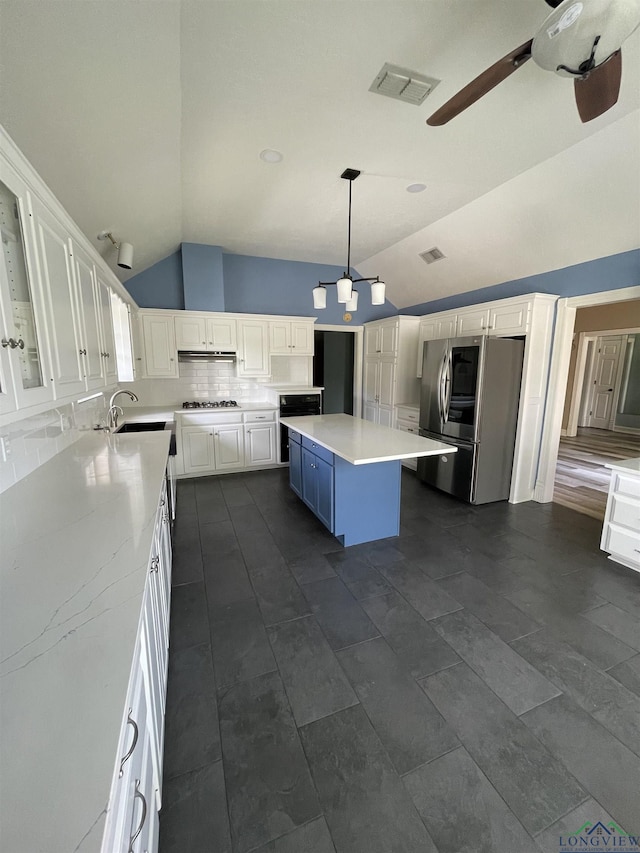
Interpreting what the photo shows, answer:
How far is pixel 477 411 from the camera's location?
138 inches

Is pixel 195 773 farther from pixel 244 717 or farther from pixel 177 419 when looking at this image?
pixel 177 419

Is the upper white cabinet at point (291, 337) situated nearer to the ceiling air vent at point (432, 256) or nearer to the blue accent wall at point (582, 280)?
the ceiling air vent at point (432, 256)

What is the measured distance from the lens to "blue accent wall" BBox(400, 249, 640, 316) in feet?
9.78

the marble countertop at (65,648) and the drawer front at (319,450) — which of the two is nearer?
the marble countertop at (65,648)

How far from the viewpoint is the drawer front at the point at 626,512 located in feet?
8.14

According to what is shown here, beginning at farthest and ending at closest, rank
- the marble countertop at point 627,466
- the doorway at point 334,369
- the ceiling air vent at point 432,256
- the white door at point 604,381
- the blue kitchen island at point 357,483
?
the white door at point 604,381 → the doorway at point 334,369 → the ceiling air vent at point 432,256 → the blue kitchen island at point 357,483 → the marble countertop at point 627,466

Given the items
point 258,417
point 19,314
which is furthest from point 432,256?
point 19,314

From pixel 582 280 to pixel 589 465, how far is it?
10.1 feet

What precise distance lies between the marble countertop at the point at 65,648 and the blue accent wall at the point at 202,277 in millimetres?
3518

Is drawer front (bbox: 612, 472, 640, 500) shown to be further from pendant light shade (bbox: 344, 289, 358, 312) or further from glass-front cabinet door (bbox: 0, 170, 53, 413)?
glass-front cabinet door (bbox: 0, 170, 53, 413)

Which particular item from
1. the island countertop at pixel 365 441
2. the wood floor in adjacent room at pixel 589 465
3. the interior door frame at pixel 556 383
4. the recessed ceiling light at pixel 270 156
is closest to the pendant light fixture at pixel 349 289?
the recessed ceiling light at pixel 270 156

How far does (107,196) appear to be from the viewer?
7.40ft

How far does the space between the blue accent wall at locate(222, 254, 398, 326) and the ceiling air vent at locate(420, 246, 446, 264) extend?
133cm

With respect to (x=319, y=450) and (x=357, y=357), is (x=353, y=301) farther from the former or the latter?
(x=357, y=357)
